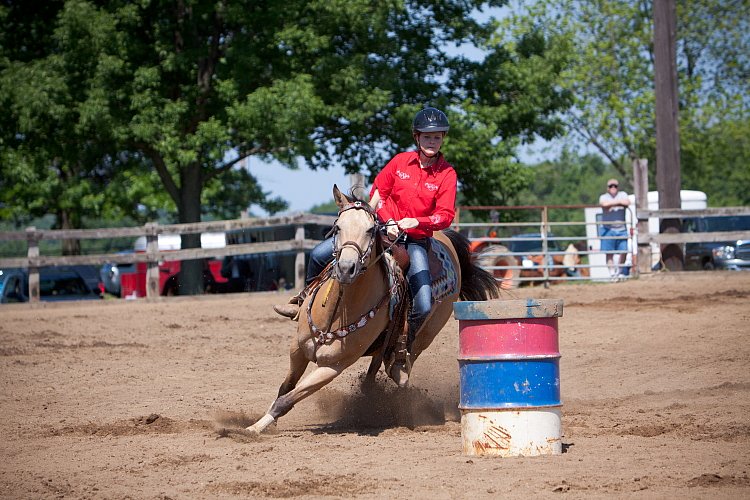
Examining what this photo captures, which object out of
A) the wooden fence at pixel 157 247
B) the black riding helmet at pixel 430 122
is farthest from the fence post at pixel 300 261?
the black riding helmet at pixel 430 122

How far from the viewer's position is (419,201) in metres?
7.62

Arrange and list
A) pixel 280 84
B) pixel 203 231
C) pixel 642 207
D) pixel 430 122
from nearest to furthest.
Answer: pixel 430 122
pixel 203 231
pixel 642 207
pixel 280 84

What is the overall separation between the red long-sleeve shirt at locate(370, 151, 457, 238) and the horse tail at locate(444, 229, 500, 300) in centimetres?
145

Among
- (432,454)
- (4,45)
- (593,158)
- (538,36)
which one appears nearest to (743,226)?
(538,36)

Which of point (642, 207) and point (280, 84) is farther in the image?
point (280, 84)

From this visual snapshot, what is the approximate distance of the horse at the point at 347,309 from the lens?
21.4ft

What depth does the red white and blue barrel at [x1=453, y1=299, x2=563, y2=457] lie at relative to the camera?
5836mm

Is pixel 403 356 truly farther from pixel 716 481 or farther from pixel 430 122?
pixel 716 481

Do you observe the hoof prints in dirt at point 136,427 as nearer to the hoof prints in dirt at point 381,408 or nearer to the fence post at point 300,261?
the hoof prints in dirt at point 381,408

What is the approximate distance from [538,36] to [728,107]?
16837 millimetres

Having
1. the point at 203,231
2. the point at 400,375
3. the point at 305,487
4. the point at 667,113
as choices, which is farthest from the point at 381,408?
the point at 667,113

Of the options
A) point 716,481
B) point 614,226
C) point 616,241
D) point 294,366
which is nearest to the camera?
point 716,481

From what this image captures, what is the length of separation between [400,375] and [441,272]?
938 millimetres

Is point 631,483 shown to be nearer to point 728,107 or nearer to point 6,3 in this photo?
point 6,3
